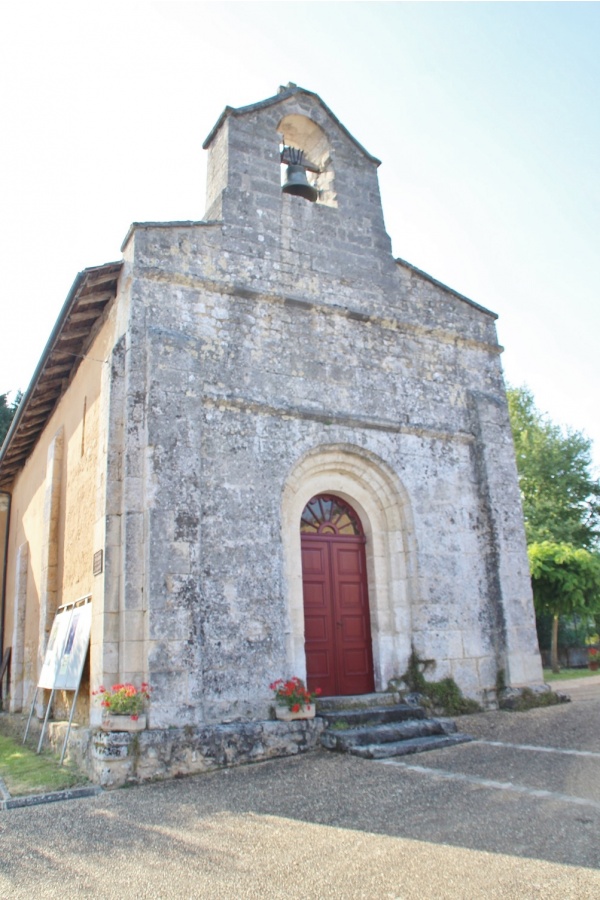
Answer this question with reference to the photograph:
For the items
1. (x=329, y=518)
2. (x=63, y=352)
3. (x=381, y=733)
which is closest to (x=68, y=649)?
(x=329, y=518)

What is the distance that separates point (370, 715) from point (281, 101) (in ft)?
27.9

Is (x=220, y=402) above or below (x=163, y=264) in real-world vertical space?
below

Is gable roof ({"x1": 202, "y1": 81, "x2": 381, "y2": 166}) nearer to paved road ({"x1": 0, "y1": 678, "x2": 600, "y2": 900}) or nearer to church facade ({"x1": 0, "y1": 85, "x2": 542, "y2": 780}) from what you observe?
church facade ({"x1": 0, "y1": 85, "x2": 542, "y2": 780})

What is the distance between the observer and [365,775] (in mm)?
6023

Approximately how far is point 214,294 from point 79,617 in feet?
14.2

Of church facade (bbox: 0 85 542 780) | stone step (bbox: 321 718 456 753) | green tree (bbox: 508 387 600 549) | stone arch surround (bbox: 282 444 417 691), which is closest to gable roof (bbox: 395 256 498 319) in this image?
church facade (bbox: 0 85 542 780)

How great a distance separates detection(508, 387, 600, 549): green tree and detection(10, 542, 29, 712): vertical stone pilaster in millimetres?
16787

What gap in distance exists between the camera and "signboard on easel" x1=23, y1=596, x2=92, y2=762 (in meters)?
7.83

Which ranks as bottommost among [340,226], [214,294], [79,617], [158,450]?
[79,617]

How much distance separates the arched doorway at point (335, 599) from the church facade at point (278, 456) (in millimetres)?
30

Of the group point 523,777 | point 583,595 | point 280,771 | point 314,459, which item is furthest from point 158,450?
point 583,595

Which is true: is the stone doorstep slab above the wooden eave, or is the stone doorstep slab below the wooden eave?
below

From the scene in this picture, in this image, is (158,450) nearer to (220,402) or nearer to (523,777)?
(220,402)

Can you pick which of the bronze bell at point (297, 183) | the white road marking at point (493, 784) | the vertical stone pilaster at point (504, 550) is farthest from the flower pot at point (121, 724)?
the bronze bell at point (297, 183)
